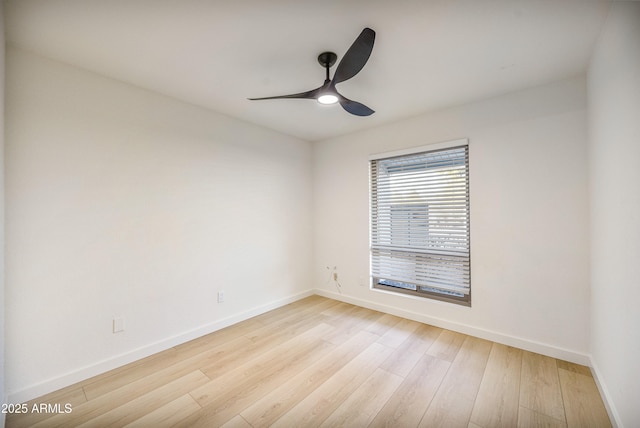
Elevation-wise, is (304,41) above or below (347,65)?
above

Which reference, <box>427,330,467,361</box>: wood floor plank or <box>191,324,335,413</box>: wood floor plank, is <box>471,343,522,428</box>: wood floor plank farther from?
<box>191,324,335,413</box>: wood floor plank

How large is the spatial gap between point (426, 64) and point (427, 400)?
2461 mm

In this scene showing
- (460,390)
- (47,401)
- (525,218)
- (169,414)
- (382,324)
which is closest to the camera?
(169,414)

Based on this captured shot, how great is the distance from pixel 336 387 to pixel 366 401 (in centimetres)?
24

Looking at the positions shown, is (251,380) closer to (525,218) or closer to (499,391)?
(499,391)

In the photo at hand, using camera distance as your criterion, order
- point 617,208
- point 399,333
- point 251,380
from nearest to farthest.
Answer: point 617,208, point 251,380, point 399,333

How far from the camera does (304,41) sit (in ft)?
5.57

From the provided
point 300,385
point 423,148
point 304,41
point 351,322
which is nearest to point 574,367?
point 351,322

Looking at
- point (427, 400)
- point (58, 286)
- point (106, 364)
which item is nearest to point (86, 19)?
point (58, 286)

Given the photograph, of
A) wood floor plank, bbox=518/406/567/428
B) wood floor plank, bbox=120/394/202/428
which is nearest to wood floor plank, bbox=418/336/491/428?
wood floor plank, bbox=518/406/567/428

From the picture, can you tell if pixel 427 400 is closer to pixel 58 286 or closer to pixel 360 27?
pixel 360 27

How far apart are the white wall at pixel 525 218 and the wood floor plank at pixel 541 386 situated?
6.4 inches

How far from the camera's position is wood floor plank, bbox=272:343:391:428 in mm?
1583

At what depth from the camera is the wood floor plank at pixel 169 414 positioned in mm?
1543
